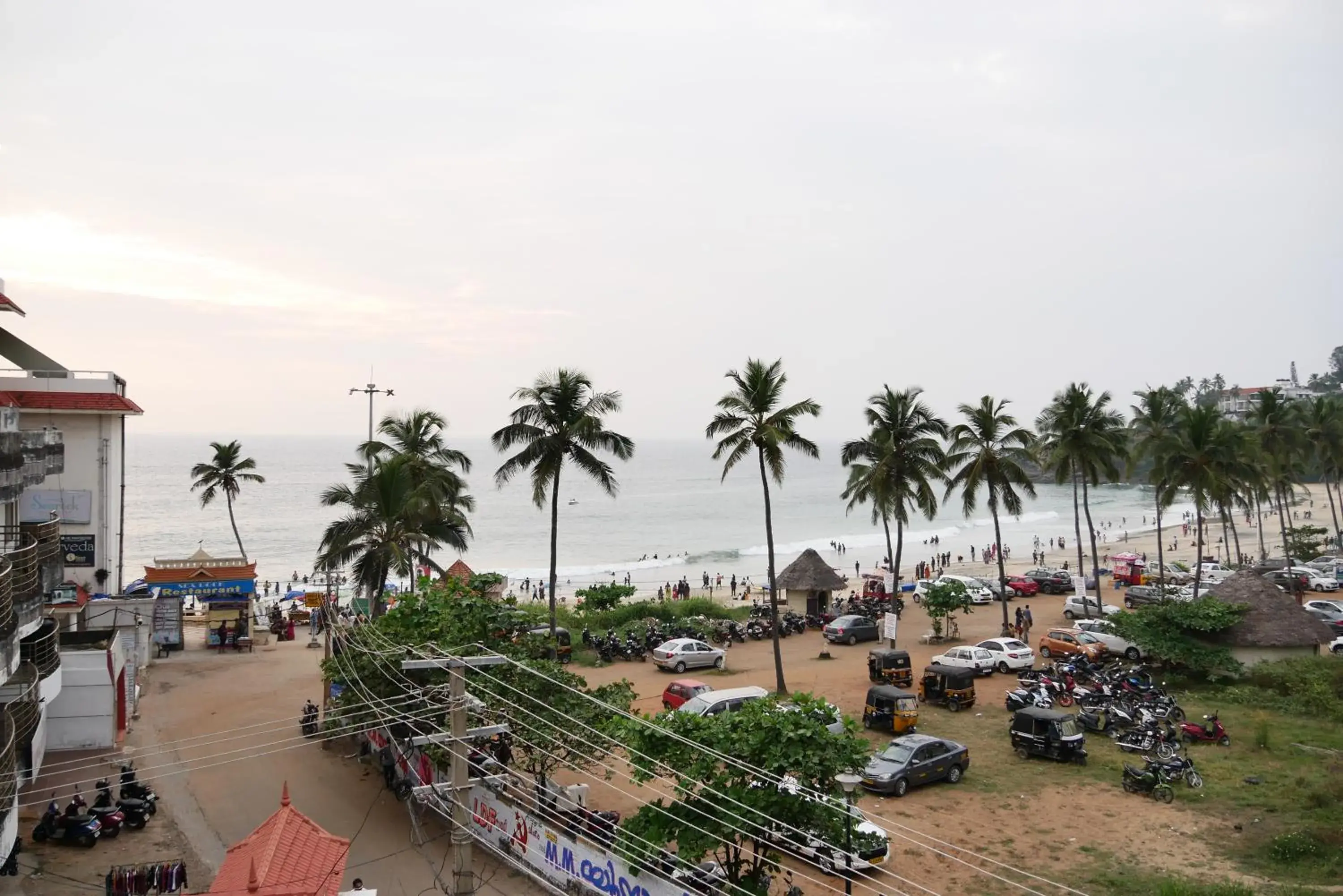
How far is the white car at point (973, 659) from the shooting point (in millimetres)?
30031

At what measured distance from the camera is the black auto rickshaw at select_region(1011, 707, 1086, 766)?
→ 20859 mm

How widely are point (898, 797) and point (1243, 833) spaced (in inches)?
241

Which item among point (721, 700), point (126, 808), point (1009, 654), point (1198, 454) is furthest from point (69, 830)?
point (1198, 454)

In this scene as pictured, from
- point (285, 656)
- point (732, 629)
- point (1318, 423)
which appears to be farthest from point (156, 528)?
point (1318, 423)

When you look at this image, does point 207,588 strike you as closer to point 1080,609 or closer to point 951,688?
point 951,688

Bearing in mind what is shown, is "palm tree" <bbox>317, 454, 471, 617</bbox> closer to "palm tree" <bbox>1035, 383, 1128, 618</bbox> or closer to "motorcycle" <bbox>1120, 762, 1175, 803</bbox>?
"motorcycle" <bbox>1120, 762, 1175, 803</bbox>

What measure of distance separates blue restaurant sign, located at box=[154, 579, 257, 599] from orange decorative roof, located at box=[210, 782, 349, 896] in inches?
1070

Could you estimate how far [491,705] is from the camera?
16531 millimetres

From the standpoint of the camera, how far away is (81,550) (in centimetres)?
3303

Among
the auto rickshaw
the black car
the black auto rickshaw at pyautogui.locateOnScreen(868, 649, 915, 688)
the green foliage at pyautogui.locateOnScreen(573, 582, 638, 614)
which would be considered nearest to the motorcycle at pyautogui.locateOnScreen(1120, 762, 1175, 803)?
the black car

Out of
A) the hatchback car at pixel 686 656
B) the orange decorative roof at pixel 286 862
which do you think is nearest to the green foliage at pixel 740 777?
the orange decorative roof at pixel 286 862

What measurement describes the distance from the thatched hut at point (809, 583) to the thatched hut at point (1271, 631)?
16054 mm

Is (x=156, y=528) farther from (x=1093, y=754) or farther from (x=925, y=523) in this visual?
(x=1093, y=754)

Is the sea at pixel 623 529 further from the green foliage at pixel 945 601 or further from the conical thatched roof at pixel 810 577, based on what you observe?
the green foliage at pixel 945 601
